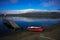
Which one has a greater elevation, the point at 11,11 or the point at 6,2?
the point at 6,2

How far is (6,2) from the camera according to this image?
4.34ft

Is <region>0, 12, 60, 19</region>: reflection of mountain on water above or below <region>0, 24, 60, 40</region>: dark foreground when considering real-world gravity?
above

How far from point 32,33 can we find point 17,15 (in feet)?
0.90

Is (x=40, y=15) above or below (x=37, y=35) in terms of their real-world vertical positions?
above

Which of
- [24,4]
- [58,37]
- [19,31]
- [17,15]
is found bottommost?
[58,37]

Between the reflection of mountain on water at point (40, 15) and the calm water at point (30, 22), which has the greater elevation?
the reflection of mountain on water at point (40, 15)

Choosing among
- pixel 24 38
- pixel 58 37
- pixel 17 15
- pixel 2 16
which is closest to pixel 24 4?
pixel 17 15

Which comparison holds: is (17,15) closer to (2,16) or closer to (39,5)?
(2,16)

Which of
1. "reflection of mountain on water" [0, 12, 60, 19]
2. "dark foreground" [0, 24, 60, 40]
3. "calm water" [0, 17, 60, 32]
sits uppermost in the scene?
"reflection of mountain on water" [0, 12, 60, 19]

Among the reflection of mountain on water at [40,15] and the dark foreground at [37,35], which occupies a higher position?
the reflection of mountain on water at [40,15]

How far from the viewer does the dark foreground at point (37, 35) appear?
51.6 inches

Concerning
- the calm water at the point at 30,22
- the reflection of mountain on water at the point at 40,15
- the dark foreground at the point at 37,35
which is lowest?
the dark foreground at the point at 37,35

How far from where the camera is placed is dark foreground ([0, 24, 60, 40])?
1311 millimetres

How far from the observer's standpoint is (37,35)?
1.33 metres
